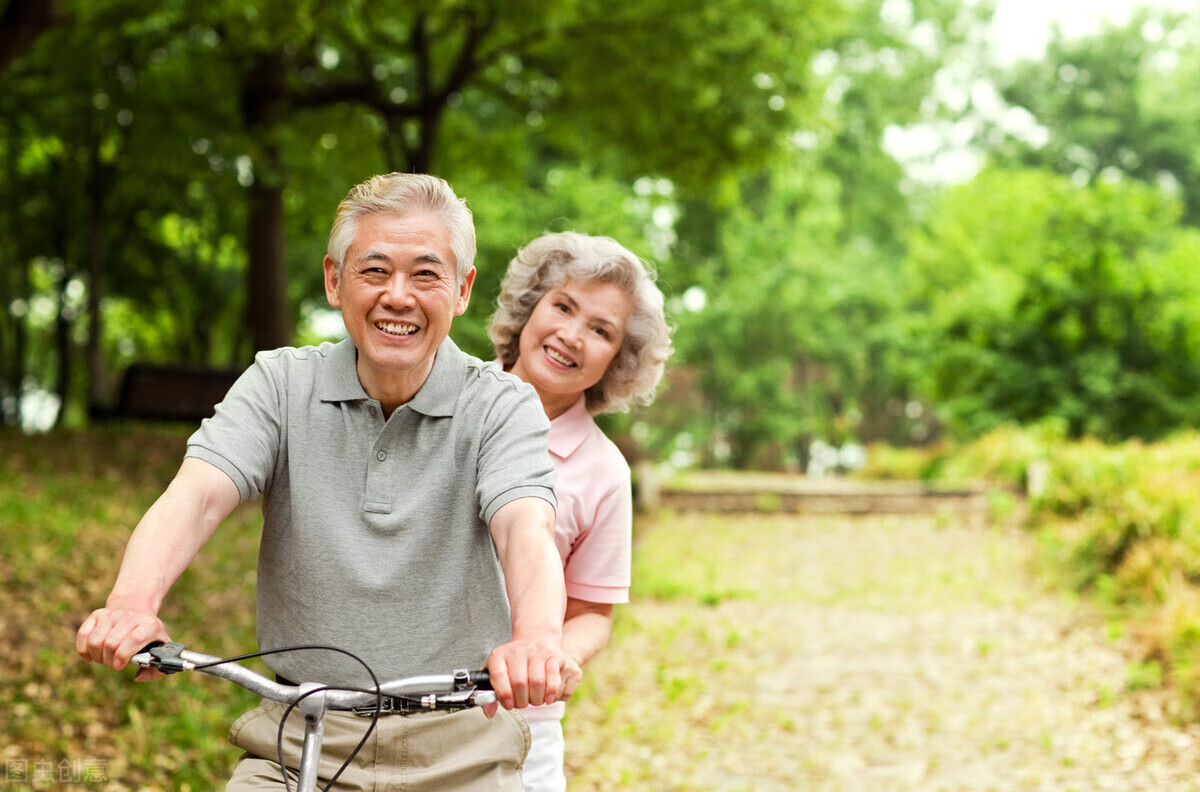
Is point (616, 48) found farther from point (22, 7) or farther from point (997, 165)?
point (997, 165)

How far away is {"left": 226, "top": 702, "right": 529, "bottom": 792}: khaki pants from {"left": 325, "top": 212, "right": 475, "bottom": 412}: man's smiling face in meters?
0.61

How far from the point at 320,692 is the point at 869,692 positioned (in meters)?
6.86

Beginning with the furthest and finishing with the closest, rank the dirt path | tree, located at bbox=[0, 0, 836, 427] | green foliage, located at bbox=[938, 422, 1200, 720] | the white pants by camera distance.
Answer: tree, located at bbox=[0, 0, 836, 427] < green foliage, located at bbox=[938, 422, 1200, 720] < the dirt path < the white pants

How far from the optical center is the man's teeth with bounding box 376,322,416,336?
2188 millimetres

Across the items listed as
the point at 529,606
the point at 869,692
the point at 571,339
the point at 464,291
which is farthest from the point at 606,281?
the point at 869,692

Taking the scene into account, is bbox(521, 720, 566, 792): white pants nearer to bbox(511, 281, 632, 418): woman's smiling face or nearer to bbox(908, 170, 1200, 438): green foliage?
bbox(511, 281, 632, 418): woman's smiling face

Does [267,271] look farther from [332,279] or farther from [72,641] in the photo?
[332,279]

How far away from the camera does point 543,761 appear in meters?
2.79

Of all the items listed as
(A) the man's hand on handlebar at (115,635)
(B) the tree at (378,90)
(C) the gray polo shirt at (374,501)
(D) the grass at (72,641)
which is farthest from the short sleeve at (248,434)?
(B) the tree at (378,90)

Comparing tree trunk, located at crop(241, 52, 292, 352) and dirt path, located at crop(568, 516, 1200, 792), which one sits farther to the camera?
tree trunk, located at crop(241, 52, 292, 352)

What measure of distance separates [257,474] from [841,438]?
34130mm

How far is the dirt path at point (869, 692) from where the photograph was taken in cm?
661

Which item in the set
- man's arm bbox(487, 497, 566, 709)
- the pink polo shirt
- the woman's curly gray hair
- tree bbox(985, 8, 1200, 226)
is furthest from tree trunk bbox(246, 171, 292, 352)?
tree bbox(985, 8, 1200, 226)

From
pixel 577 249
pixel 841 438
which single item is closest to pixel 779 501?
pixel 577 249
